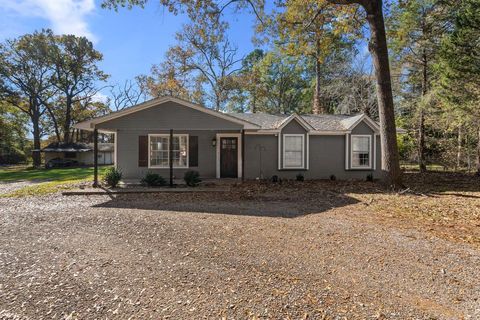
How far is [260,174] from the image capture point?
12703 millimetres

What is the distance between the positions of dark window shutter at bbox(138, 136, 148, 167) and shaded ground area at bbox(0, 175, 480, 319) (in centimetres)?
530

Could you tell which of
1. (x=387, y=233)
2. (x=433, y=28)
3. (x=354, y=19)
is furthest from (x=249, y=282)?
(x=433, y=28)

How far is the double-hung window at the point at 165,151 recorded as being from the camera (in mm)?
12508

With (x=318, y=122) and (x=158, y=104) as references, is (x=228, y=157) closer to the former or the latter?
(x=158, y=104)

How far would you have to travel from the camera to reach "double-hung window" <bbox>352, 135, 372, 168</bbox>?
42.7 ft

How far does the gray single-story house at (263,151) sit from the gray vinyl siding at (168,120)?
43.8 inches

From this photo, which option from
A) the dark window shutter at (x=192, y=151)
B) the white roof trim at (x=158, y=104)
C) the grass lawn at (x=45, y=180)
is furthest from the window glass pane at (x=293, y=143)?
the grass lawn at (x=45, y=180)

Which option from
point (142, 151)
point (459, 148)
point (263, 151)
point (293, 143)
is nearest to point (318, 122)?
point (293, 143)

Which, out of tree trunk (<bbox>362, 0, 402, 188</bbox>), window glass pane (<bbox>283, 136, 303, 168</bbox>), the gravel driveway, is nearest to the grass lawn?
the gravel driveway

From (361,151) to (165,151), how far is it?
378 inches

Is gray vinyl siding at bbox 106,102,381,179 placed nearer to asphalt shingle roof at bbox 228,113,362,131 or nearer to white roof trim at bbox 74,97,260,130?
asphalt shingle roof at bbox 228,113,362,131

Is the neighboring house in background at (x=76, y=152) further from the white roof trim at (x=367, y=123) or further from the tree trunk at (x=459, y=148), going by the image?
the tree trunk at (x=459, y=148)

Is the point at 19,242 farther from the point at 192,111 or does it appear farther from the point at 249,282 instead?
the point at 192,111

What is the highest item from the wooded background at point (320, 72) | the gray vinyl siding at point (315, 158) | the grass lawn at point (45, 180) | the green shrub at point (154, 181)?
the wooded background at point (320, 72)
